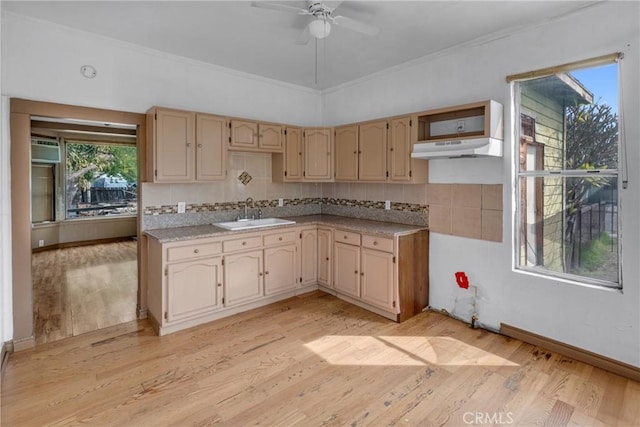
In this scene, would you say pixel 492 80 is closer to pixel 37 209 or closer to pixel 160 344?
pixel 160 344

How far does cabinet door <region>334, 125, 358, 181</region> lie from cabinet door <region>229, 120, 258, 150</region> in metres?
1.02

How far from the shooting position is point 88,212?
7023mm

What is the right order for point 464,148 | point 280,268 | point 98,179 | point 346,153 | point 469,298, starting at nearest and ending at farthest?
point 464,148 < point 469,298 < point 280,268 < point 346,153 < point 98,179

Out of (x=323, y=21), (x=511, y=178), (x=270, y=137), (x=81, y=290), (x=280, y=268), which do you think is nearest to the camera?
(x=323, y=21)

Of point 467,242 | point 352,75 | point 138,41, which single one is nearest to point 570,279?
point 467,242

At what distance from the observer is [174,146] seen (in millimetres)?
3170

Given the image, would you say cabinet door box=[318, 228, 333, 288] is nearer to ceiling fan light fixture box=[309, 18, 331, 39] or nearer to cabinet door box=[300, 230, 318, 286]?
cabinet door box=[300, 230, 318, 286]

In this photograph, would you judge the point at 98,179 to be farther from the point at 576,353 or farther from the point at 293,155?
the point at 576,353

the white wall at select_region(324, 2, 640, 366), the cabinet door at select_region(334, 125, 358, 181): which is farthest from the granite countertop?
the cabinet door at select_region(334, 125, 358, 181)

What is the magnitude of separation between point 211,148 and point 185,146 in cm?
26

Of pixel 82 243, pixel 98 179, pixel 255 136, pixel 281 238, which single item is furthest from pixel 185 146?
pixel 82 243

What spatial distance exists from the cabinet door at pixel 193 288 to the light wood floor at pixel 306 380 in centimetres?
20

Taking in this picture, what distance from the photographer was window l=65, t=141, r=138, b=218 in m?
6.73

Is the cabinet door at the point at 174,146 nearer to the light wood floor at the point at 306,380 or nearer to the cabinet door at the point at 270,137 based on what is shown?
the cabinet door at the point at 270,137
